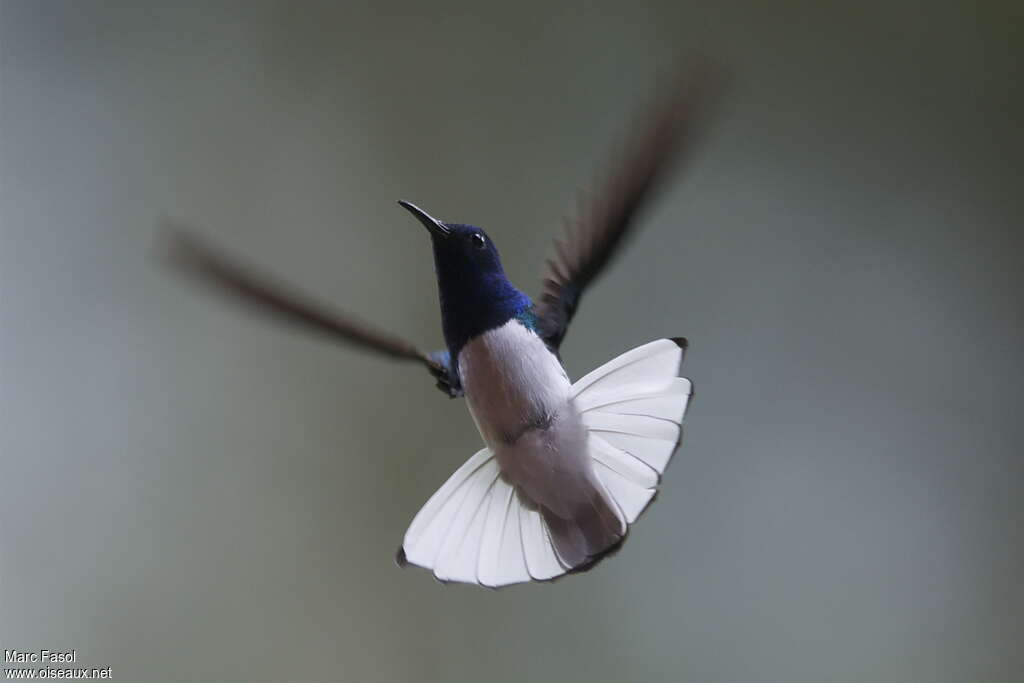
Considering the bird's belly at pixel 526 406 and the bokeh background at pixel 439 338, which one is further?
the bokeh background at pixel 439 338

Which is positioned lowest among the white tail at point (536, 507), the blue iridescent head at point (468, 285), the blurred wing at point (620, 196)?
the white tail at point (536, 507)

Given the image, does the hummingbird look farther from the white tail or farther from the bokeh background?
the bokeh background

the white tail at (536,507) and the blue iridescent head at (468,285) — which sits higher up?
the blue iridescent head at (468,285)

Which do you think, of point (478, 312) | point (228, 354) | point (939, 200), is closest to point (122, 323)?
point (228, 354)

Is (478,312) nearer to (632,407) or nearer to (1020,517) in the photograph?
(632,407)

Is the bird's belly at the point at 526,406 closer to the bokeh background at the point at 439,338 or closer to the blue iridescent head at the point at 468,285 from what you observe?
the blue iridescent head at the point at 468,285

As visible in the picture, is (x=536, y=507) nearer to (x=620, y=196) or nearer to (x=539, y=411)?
(x=539, y=411)

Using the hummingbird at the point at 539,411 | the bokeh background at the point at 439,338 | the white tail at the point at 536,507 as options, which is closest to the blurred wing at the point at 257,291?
the hummingbird at the point at 539,411
